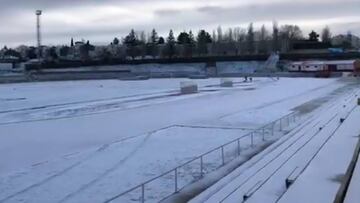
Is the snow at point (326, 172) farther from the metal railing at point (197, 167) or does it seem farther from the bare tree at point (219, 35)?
the bare tree at point (219, 35)

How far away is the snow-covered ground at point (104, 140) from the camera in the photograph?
50.6 feet

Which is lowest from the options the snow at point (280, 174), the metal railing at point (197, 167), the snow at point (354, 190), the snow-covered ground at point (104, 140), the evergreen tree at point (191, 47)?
the snow-covered ground at point (104, 140)

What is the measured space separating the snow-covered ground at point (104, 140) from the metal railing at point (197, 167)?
23.8 inches

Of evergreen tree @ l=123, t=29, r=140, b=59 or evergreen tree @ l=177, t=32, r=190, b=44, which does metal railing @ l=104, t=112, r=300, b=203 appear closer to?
evergreen tree @ l=123, t=29, r=140, b=59

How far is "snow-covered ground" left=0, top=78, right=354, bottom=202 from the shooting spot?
15430 mm

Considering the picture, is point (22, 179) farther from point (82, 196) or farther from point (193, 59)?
point (193, 59)

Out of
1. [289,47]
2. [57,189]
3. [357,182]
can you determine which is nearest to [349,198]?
[357,182]

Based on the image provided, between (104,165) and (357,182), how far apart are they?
8.45 meters

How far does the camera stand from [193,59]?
5315 inches

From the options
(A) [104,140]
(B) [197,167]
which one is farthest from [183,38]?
(B) [197,167]

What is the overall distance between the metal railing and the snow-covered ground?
0.60m

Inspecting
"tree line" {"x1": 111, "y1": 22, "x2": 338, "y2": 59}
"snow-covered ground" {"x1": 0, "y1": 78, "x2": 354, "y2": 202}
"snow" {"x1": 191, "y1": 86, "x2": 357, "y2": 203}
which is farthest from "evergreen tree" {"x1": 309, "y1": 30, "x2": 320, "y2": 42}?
"snow" {"x1": 191, "y1": 86, "x2": 357, "y2": 203}

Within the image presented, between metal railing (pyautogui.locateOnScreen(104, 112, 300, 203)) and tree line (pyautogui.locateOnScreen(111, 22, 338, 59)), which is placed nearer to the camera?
metal railing (pyautogui.locateOnScreen(104, 112, 300, 203))

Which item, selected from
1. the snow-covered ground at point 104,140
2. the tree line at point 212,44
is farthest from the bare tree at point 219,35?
the snow-covered ground at point 104,140
